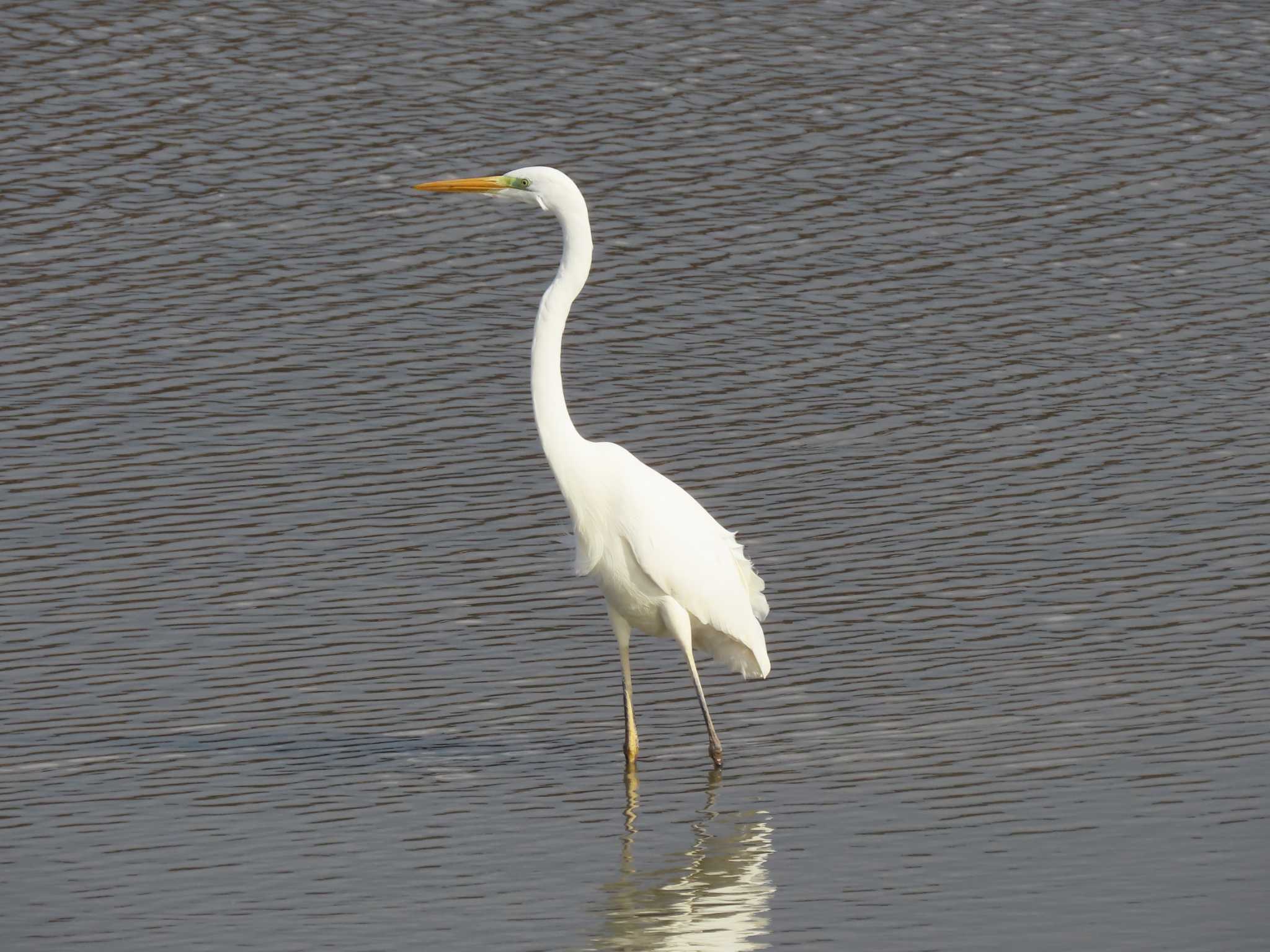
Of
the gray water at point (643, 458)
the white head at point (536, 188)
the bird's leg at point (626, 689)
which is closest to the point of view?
the gray water at point (643, 458)

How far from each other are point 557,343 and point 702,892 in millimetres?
2557

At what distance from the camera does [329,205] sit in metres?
18.7

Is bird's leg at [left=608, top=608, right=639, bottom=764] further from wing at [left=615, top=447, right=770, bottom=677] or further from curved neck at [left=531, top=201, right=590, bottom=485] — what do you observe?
curved neck at [left=531, top=201, right=590, bottom=485]

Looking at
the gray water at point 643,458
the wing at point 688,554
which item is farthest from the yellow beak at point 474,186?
the gray water at point 643,458

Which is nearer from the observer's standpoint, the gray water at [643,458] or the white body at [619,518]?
the gray water at [643,458]

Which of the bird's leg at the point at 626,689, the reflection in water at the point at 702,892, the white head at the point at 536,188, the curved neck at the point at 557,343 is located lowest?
the reflection in water at the point at 702,892

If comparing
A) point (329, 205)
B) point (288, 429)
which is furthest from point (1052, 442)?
point (329, 205)

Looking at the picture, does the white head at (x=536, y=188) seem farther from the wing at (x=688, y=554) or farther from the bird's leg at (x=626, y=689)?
the bird's leg at (x=626, y=689)

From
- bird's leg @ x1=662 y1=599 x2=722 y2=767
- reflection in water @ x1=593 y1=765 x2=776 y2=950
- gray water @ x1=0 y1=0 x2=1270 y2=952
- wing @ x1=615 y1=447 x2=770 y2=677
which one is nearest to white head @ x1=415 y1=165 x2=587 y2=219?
wing @ x1=615 y1=447 x2=770 y2=677

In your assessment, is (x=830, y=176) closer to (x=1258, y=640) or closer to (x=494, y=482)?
(x=494, y=482)

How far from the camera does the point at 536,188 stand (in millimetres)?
10141

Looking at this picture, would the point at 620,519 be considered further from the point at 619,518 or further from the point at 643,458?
the point at 643,458

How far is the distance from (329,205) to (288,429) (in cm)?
481

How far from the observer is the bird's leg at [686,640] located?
999 centimetres
